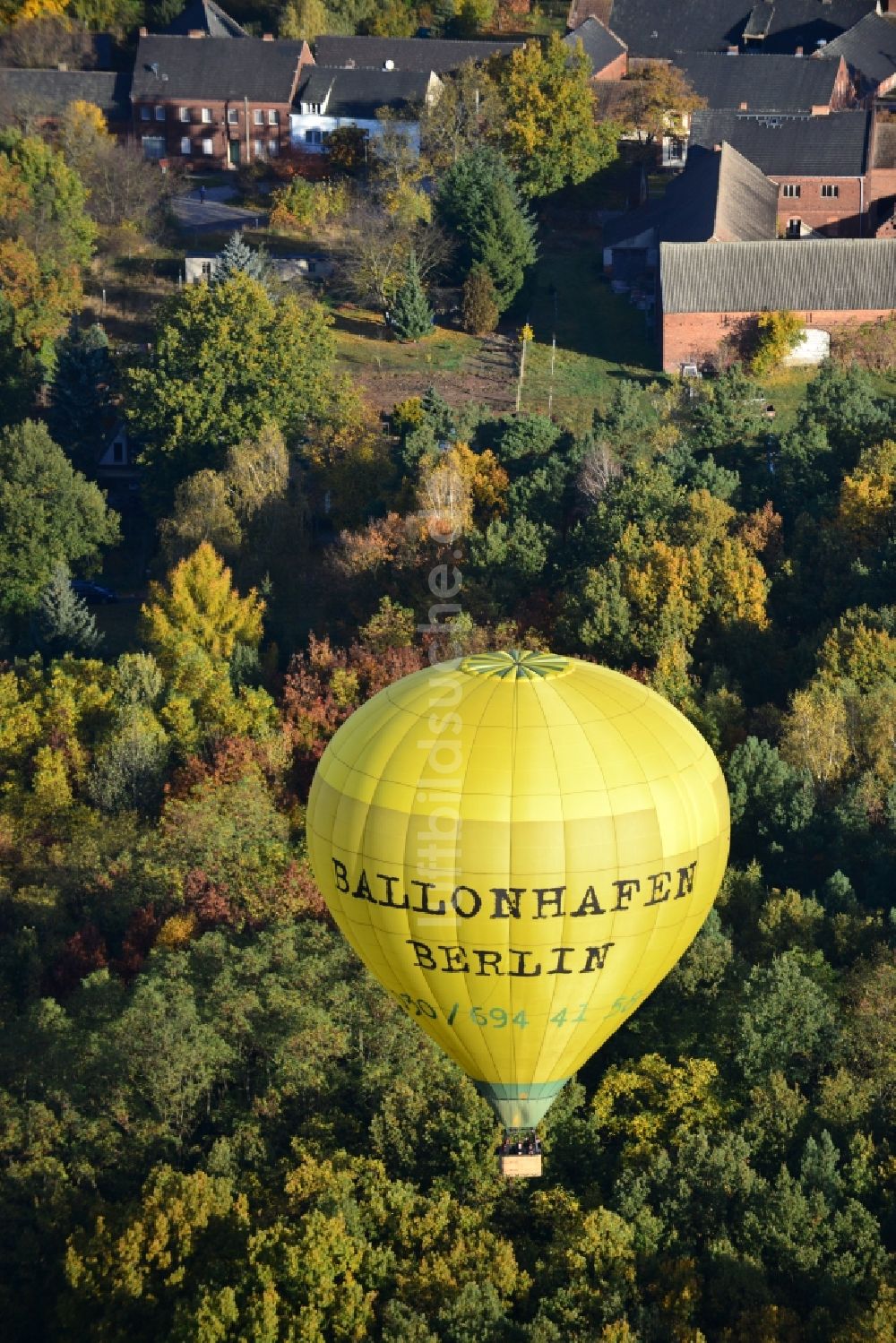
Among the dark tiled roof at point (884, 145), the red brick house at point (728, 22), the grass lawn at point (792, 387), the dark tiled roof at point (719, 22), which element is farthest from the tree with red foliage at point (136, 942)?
the red brick house at point (728, 22)

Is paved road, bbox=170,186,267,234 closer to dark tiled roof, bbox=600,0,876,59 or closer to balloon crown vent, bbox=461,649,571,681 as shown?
dark tiled roof, bbox=600,0,876,59

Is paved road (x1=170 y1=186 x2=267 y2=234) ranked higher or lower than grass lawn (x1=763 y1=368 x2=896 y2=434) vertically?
higher

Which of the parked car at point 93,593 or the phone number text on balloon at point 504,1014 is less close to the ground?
the phone number text on balloon at point 504,1014

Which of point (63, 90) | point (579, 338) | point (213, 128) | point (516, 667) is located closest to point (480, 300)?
point (579, 338)

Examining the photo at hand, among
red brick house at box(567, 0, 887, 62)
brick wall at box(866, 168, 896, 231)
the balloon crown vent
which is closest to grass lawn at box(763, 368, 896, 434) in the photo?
brick wall at box(866, 168, 896, 231)

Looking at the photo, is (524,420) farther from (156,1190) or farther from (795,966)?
(156,1190)

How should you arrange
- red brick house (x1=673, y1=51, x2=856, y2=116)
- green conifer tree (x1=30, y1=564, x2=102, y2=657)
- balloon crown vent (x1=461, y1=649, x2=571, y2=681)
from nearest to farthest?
balloon crown vent (x1=461, y1=649, x2=571, y2=681), green conifer tree (x1=30, y1=564, x2=102, y2=657), red brick house (x1=673, y1=51, x2=856, y2=116)

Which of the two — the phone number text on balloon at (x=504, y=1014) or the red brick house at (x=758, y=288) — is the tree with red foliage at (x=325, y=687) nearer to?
the phone number text on balloon at (x=504, y=1014)
